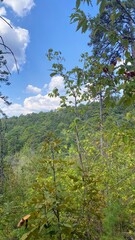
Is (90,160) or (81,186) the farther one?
(90,160)

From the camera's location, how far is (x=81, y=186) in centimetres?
186

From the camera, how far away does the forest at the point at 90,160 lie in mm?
1088

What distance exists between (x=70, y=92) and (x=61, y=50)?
73 cm

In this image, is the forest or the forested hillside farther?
the forested hillside

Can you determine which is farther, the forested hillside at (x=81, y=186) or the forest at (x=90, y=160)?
the forested hillside at (x=81, y=186)

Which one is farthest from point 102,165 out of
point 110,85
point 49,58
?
point 110,85

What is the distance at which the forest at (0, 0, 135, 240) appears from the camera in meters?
1.09

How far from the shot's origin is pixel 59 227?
5.09ft

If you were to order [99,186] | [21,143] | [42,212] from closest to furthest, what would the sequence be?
[42,212] < [99,186] < [21,143]

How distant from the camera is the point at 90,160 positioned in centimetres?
453

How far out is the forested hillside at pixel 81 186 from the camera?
5.15 ft

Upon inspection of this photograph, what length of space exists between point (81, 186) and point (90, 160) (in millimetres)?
2697

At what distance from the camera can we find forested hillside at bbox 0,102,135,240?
1.57m

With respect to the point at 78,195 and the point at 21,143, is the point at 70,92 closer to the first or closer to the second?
the point at 78,195
